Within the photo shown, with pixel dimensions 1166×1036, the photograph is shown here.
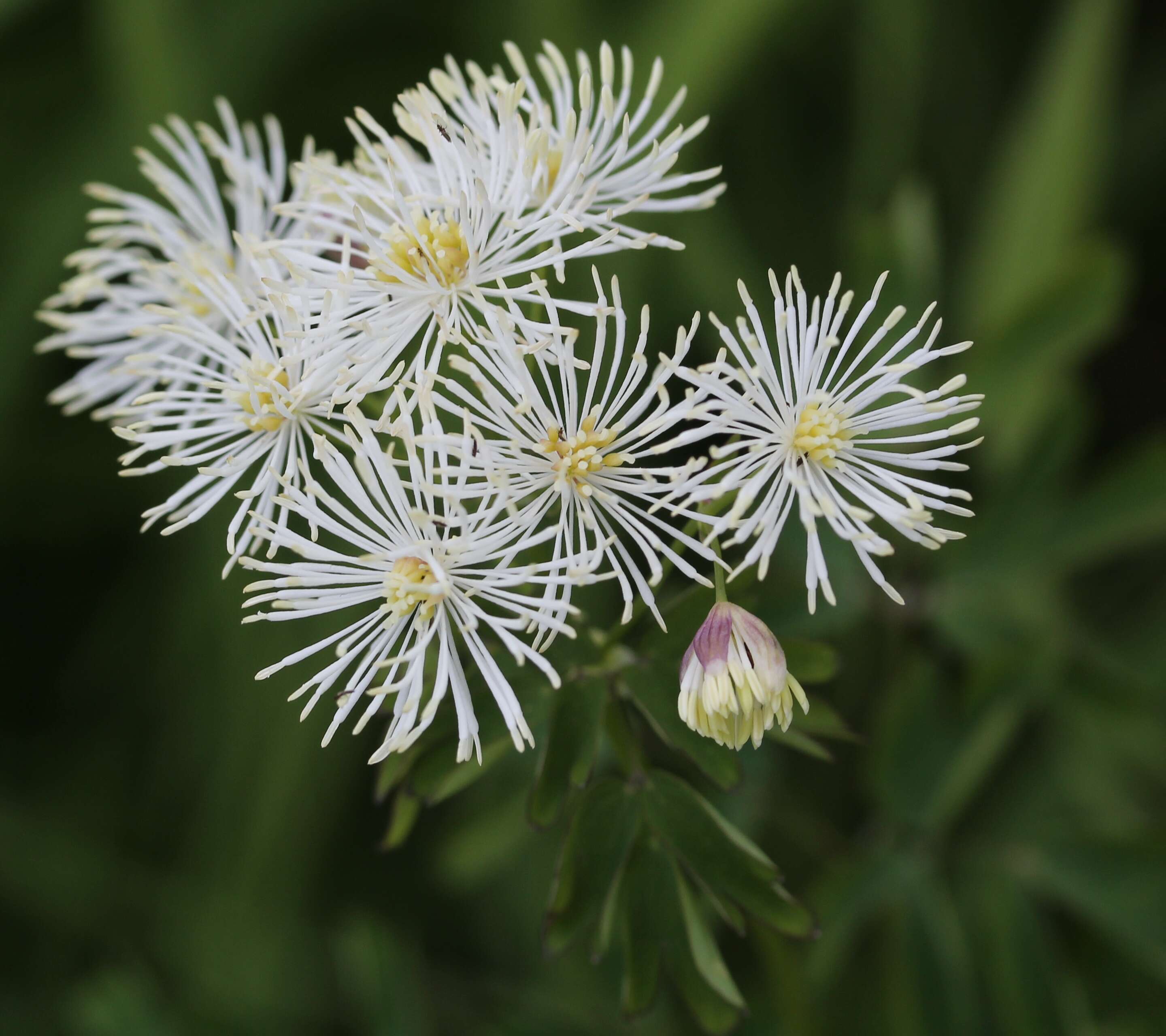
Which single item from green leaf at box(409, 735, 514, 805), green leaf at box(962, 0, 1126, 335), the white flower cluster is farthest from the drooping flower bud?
green leaf at box(962, 0, 1126, 335)

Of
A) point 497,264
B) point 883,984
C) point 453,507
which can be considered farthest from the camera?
point 883,984

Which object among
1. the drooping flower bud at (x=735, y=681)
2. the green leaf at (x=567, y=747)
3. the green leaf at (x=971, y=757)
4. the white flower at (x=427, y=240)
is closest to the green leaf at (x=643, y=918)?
the green leaf at (x=567, y=747)

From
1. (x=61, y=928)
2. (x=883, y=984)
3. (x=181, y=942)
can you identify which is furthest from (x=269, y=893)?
(x=883, y=984)

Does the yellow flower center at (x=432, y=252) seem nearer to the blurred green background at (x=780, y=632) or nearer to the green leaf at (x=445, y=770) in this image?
the green leaf at (x=445, y=770)

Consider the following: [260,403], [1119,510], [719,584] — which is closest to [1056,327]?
[1119,510]

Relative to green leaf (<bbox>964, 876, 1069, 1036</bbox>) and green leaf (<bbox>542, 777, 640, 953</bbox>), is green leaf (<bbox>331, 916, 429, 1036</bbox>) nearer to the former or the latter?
green leaf (<bbox>542, 777, 640, 953</bbox>)

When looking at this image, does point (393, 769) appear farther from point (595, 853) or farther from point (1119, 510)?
point (1119, 510)

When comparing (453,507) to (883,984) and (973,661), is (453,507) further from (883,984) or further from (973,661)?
(883,984)
